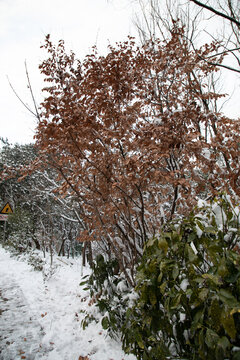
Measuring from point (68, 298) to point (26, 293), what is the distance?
4.04 feet

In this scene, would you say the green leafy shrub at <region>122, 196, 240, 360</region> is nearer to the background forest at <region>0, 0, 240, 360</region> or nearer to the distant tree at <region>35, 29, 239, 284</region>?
the background forest at <region>0, 0, 240, 360</region>

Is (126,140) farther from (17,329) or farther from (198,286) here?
(17,329)

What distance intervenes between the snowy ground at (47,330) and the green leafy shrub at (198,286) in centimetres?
194

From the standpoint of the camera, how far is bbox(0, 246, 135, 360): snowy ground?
2900 millimetres

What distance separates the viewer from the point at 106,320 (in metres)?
2.82

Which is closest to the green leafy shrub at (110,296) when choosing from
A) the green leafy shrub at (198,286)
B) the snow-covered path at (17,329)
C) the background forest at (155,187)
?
the background forest at (155,187)

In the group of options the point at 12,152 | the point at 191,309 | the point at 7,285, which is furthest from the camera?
the point at 12,152

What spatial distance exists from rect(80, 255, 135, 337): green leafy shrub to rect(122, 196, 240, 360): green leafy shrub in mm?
1209

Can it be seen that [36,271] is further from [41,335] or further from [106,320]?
[106,320]

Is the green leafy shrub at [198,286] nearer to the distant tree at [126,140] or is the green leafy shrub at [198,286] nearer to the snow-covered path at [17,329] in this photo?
the distant tree at [126,140]

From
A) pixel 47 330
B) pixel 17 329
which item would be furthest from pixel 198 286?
pixel 17 329

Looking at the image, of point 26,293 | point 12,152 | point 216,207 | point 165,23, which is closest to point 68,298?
point 26,293

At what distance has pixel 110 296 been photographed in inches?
128

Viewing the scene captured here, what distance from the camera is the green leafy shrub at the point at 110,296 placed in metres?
2.88
